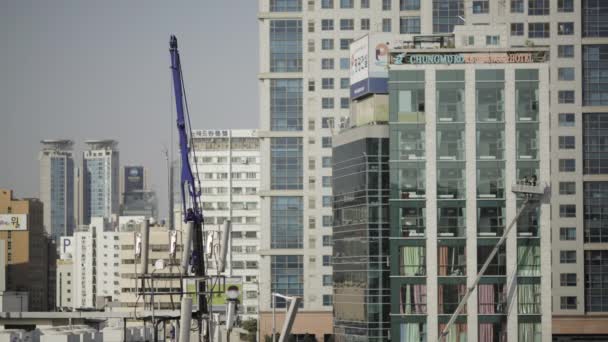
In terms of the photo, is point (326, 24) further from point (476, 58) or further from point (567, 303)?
point (476, 58)

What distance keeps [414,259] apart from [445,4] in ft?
170

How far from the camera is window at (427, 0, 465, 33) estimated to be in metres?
185

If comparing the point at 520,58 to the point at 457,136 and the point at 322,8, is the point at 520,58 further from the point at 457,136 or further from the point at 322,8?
the point at 322,8

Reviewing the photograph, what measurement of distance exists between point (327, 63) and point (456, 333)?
61808 mm

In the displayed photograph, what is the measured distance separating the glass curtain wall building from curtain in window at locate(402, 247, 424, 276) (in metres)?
0.08

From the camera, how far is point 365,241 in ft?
482

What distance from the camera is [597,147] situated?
183250 mm

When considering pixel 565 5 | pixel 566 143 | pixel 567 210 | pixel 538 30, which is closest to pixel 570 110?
pixel 566 143

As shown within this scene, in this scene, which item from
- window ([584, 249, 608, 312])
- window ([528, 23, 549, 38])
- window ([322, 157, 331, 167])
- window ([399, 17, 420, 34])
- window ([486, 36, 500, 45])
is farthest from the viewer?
window ([322, 157, 331, 167])

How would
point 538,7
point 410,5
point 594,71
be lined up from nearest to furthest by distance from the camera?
1. point 538,7
2. point 594,71
3. point 410,5

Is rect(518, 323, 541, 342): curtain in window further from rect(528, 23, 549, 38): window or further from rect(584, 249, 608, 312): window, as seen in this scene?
rect(528, 23, 549, 38): window

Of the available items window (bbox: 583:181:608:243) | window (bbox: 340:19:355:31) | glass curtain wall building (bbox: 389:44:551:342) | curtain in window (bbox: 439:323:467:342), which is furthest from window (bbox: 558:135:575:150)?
curtain in window (bbox: 439:323:467:342)

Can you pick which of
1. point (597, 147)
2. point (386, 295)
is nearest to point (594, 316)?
point (597, 147)

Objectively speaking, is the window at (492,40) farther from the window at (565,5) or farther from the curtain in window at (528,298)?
the window at (565,5)
